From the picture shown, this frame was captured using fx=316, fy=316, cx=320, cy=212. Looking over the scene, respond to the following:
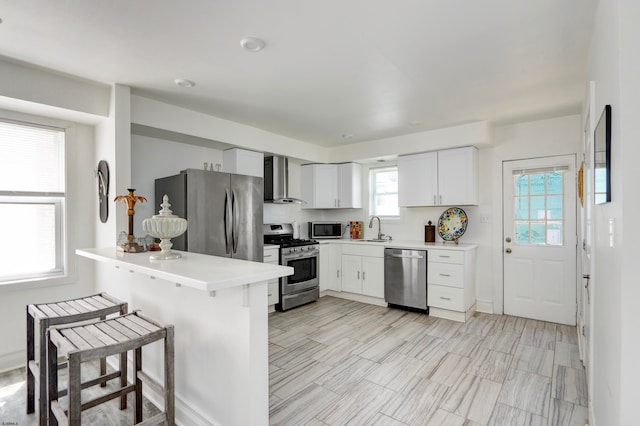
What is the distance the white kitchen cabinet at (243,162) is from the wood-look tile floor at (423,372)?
1.97 m

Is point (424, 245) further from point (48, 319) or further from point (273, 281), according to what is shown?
point (48, 319)

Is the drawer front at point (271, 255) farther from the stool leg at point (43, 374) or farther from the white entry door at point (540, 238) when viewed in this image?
the white entry door at point (540, 238)

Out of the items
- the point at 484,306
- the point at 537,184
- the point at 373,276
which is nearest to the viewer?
the point at 537,184

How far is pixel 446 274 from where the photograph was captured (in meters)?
3.95

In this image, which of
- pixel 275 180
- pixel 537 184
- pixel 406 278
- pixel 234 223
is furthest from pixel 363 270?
pixel 537 184

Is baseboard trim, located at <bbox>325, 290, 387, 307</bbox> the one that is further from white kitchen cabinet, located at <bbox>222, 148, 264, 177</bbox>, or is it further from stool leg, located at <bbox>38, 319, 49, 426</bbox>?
stool leg, located at <bbox>38, 319, 49, 426</bbox>

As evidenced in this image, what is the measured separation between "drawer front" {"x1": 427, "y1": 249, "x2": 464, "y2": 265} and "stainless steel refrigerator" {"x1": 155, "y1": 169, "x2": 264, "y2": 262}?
2166mm

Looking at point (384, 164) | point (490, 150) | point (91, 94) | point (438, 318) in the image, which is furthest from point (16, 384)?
point (490, 150)

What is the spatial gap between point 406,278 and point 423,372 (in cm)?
169

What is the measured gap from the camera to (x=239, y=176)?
3678 millimetres

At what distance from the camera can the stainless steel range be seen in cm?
429

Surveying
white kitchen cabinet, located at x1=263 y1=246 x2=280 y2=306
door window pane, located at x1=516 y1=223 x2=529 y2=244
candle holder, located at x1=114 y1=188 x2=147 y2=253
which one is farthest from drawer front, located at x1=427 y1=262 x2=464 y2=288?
candle holder, located at x1=114 y1=188 x2=147 y2=253

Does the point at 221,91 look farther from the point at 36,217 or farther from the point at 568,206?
the point at 568,206

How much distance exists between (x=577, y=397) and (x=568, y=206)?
2.35 m
